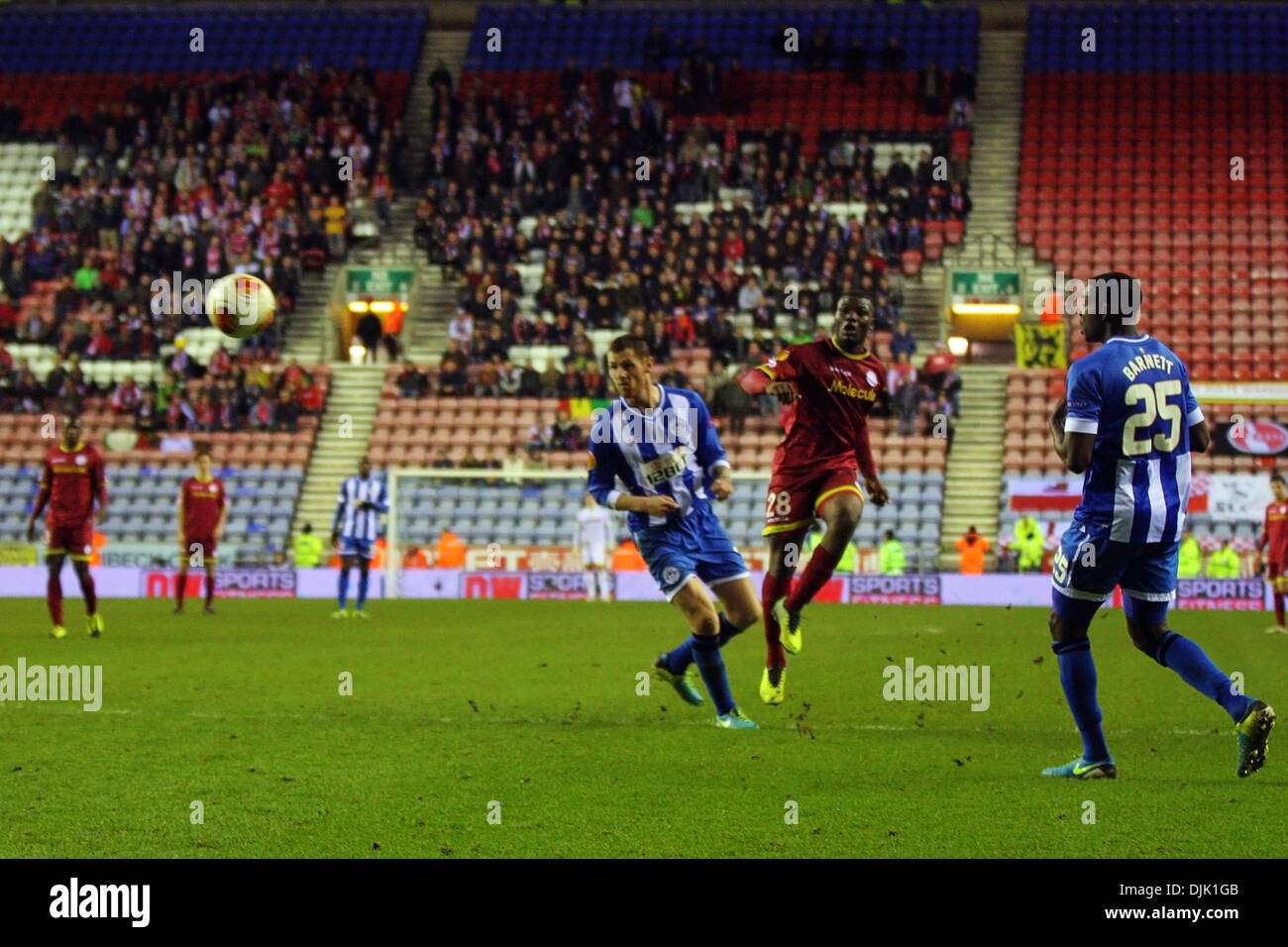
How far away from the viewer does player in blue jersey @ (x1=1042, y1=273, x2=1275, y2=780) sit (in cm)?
749

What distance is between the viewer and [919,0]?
42.3 metres

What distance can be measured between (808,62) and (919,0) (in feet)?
12.8

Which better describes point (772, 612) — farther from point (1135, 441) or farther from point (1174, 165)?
point (1174, 165)

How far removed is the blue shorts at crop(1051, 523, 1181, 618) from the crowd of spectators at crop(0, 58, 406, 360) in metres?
28.8

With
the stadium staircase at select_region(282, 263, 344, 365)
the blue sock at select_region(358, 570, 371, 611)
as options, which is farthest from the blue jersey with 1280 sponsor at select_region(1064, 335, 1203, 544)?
the stadium staircase at select_region(282, 263, 344, 365)

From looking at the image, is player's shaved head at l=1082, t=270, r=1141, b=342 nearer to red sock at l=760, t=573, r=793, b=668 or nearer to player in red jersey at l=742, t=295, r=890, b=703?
player in red jersey at l=742, t=295, r=890, b=703

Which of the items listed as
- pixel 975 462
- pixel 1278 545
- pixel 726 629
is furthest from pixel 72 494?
pixel 975 462

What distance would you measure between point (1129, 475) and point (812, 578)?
132 inches

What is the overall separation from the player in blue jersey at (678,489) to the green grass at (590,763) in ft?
2.15

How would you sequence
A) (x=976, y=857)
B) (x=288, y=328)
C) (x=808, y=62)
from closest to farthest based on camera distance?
(x=976, y=857), (x=288, y=328), (x=808, y=62)

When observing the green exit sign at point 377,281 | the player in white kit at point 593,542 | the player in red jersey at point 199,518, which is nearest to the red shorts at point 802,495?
the player in red jersey at point 199,518

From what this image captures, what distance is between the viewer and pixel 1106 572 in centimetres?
764
